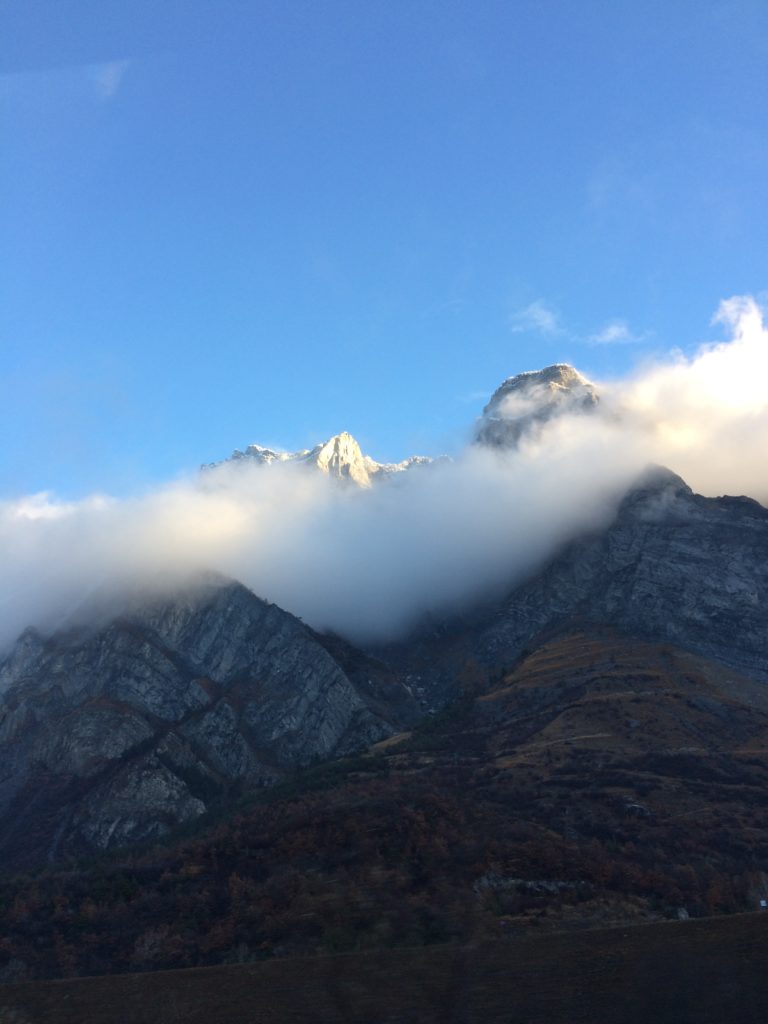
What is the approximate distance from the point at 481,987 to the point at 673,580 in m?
146

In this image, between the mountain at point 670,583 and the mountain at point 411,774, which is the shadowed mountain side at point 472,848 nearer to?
the mountain at point 411,774

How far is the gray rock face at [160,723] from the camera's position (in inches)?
5797

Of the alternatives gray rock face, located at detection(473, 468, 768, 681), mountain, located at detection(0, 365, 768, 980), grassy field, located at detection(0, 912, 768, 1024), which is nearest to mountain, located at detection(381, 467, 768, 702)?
gray rock face, located at detection(473, 468, 768, 681)

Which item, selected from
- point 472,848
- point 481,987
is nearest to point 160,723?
point 472,848

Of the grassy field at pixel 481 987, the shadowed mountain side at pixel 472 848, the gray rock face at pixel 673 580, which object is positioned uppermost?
the gray rock face at pixel 673 580

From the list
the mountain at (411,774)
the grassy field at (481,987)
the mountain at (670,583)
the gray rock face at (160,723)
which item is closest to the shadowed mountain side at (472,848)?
the mountain at (411,774)

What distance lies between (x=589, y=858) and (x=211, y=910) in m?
34.2

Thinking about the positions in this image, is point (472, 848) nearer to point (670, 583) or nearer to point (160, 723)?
point (670, 583)

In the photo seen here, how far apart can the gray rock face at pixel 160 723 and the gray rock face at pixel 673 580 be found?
44.5 meters

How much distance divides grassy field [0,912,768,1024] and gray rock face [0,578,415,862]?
110m

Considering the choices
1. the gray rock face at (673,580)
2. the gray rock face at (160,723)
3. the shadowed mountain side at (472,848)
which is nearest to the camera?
the shadowed mountain side at (472,848)

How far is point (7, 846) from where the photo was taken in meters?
A: 145

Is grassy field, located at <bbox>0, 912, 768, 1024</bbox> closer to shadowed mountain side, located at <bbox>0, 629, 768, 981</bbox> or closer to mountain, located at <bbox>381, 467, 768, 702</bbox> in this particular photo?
shadowed mountain side, located at <bbox>0, 629, 768, 981</bbox>

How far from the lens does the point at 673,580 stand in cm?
17012
